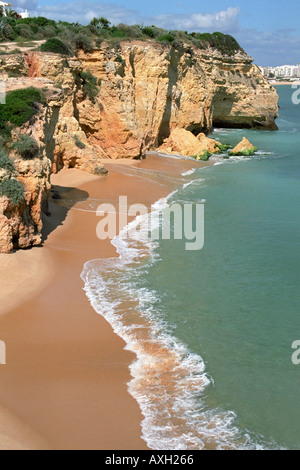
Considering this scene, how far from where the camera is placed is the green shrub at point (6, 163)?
1357cm

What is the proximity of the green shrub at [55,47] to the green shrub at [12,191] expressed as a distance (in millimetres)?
12828

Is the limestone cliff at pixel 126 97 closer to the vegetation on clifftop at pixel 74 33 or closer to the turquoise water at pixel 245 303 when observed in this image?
the vegetation on clifftop at pixel 74 33

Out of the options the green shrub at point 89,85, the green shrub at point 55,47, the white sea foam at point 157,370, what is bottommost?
the white sea foam at point 157,370

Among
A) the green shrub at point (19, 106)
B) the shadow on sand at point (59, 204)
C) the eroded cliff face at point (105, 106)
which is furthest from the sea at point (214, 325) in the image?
the green shrub at point (19, 106)

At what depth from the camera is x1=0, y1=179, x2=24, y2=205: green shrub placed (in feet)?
42.2

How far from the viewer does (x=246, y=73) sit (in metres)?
50.1

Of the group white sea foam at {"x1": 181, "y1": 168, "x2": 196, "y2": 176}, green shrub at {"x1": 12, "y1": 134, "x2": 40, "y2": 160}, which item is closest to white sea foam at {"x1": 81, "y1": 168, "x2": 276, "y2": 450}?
green shrub at {"x1": 12, "y1": 134, "x2": 40, "y2": 160}
